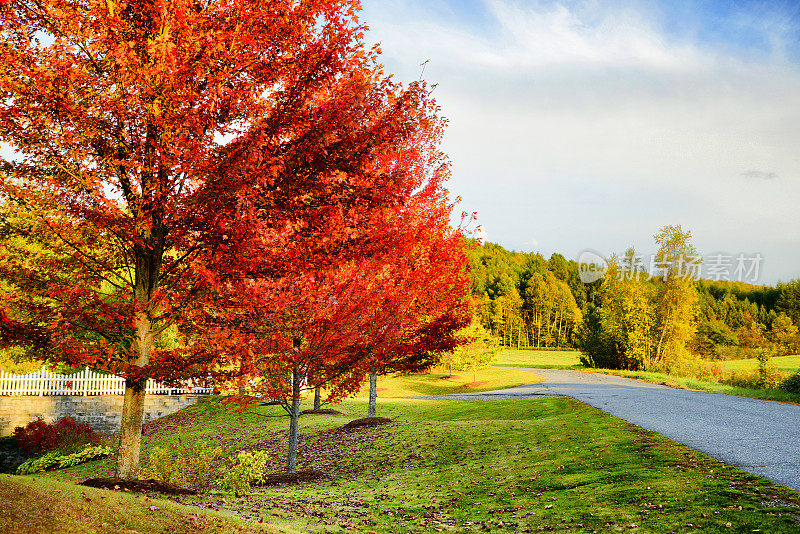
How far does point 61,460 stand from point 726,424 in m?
22.2

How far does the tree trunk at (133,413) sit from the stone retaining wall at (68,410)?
67.7 ft

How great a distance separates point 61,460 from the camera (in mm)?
19141

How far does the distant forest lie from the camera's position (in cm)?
3891

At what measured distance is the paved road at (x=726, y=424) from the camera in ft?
28.9

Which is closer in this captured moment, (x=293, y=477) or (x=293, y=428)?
(x=293, y=477)

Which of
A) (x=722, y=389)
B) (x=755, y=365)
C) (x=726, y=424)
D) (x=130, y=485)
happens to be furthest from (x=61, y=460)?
(x=755, y=365)

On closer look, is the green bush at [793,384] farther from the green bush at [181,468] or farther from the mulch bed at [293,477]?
the green bush at [181,468]

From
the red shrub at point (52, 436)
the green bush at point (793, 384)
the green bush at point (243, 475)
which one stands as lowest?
the red shrub at point (52, 436)

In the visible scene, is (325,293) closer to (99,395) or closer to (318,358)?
(318,358)

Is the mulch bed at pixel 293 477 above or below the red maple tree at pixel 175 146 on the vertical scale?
below

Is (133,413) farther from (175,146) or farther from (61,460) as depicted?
(61,460)

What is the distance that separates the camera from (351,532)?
24.7 ft

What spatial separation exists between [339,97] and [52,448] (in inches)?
923

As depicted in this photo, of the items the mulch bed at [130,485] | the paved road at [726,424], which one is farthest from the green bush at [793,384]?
the mulch bed at [130,485]
